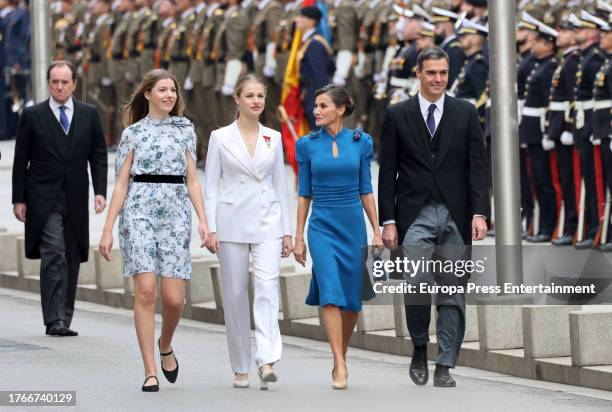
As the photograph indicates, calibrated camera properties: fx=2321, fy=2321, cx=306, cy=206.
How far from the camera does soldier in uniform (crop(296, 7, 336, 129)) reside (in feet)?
82.2

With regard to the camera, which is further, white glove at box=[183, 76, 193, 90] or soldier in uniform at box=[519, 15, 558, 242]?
white glove at box=[183, 76, 193, 90]

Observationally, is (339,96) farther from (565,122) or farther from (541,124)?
(541,124)

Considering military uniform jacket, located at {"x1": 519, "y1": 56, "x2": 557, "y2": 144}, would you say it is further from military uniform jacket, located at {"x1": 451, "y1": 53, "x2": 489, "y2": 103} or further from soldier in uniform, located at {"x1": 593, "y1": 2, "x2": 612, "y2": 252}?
soldier in uniform, located at {"x1": 593, "y1": 2, "x2": 612, "y2": 252}

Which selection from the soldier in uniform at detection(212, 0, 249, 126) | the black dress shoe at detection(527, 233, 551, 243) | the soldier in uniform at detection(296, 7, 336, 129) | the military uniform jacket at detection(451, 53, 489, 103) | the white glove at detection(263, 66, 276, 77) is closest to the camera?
the black dress shoe at detection(527, 233, 551, 243)

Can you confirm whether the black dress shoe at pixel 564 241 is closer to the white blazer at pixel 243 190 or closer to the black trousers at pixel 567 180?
the black trousers at pixel 567 180

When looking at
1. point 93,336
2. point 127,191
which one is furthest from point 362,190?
point 93,336

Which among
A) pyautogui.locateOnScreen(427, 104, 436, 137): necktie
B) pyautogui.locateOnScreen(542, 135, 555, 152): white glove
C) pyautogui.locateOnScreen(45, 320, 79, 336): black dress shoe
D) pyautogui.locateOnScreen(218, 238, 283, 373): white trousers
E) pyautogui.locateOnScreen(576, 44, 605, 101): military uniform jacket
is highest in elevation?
pyautogui.locateOnScreen(576, 44, 605, 101): military uniform jacket

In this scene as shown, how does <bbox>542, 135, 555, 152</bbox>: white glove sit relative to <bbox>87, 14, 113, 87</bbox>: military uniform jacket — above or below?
below

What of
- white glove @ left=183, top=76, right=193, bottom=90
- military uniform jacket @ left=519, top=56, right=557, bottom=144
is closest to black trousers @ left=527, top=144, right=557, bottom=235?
military uniform jacket @ left=519, top=56, right=557, bottom=144

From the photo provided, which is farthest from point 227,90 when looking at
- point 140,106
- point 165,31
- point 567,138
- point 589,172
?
point 140,106

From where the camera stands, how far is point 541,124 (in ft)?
67.4

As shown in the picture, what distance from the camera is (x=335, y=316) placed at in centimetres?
1255

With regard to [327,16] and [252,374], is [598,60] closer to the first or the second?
[252,374]

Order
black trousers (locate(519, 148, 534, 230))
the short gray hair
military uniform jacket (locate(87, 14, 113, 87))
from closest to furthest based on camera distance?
1. the short gray hair
2. black trousers (locate(519, 148, 534, 230))
3. military uniform jacket (locate(87, 14, 113, 87))
